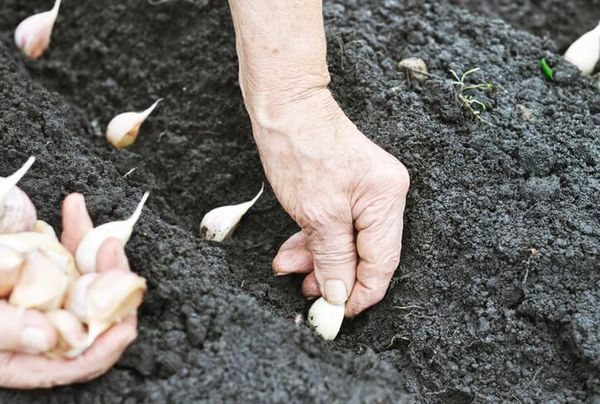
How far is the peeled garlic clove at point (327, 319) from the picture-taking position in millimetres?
1761

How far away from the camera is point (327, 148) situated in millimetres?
1759

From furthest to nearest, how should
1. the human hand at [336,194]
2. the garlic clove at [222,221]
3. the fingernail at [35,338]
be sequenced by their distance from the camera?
the garlic clove at [222,221] → the human hand at [336,194] → the fingernail at [35,338]

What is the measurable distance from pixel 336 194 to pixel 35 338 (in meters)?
0.69

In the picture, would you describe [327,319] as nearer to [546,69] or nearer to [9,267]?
[9,267]

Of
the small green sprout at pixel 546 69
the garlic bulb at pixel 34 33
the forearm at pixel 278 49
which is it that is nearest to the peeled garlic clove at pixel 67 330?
the forearm at pixel 278 49

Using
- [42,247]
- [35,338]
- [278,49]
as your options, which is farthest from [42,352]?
[278,49]

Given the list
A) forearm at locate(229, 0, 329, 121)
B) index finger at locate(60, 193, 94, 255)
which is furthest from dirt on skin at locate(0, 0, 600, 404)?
forearm at locate(229, 0, 329, 121)

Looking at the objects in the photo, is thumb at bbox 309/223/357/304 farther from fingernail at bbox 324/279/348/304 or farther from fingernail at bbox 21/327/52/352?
fingernail at bbox 21/327/52/352

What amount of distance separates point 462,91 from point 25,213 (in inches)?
42.9

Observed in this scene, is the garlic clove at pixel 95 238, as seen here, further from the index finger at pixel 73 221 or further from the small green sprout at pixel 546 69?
the small green sprout at pixel 546 69

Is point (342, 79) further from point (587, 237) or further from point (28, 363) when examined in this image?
point (28, 363)

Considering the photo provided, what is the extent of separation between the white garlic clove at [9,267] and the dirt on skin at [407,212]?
0.22m

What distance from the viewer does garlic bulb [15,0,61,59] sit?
2.37m

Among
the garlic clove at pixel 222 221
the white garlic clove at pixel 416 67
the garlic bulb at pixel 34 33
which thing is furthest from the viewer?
the garlic bulb at pixel 34 33
